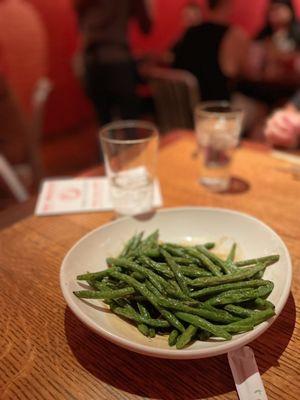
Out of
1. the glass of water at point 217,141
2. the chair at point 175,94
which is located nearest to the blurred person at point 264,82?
the chair at point 175,94

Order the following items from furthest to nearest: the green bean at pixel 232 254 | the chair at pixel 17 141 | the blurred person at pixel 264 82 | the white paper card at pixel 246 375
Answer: the blurred person at pixel 264 82 → the chair at pixel 17 141 → the green bean at pixel 232 254 → the white paper card at pixel 246 375

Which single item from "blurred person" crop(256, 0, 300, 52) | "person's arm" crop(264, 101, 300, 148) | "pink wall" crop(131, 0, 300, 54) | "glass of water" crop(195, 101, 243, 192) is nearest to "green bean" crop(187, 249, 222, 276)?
"glass of water" crop(195, 101, 243, 192)

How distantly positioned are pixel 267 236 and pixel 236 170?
518 mm

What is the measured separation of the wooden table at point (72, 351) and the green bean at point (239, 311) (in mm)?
67

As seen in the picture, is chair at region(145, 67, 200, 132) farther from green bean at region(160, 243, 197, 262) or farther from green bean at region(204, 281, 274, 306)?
green bean at region(204, 281, 274, 306)

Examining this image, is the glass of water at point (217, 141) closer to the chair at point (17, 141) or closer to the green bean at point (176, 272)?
the green bean at point (176, 272)

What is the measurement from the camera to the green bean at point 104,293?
1.94 ft

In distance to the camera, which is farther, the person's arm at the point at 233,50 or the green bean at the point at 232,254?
the person's arm at the point at 233,50

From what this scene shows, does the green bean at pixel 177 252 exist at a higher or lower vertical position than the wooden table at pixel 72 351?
higher

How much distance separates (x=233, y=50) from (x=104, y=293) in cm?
271

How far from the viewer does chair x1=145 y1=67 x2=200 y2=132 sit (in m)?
2.80

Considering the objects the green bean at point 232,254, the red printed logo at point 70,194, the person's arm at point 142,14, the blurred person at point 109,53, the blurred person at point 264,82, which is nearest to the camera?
the green bean at point 232,254

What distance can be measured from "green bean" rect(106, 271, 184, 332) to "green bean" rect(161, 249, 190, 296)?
5cm

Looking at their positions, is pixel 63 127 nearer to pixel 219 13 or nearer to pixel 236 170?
pixel 219 13
